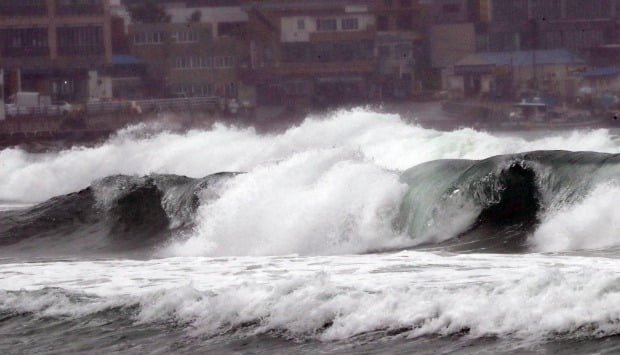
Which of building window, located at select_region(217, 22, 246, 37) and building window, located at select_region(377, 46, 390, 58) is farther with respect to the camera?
building window, located at select_region(217, 22, 246, 37)

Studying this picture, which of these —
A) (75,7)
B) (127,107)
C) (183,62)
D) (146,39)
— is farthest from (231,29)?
(127,107)

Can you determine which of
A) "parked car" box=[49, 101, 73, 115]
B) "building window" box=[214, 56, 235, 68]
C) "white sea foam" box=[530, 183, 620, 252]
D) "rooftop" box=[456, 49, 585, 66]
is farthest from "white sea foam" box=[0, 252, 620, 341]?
"building window" box=[214, 56, 235, 68]

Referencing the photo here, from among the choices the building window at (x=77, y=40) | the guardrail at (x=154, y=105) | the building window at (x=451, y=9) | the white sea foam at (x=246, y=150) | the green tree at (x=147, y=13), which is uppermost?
the green tree at (x=147, y=13)

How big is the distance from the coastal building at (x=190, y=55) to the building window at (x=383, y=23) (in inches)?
318

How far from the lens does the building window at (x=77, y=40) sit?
73.4 metres

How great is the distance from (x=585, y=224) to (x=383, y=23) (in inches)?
2525

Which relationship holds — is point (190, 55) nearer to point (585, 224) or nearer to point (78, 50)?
point (78, 50)

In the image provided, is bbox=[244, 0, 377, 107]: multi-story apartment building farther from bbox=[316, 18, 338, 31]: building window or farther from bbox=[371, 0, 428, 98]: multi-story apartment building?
bbox=[371, 0, 428, 98]: multi-story apartment building

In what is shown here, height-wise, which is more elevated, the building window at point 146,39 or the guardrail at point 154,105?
the building window at point 146,39

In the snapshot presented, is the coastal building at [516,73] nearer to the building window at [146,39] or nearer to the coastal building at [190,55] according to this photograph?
the coastal building at [190,55]

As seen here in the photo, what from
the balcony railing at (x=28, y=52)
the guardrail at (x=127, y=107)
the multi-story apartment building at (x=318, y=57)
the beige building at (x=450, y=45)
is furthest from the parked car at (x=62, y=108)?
the beige building at (x=450, y=45)

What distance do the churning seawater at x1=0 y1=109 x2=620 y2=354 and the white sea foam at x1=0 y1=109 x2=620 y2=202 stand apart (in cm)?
1217

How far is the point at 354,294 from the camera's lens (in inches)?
459

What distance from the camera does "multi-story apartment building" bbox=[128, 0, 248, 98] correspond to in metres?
78.7
